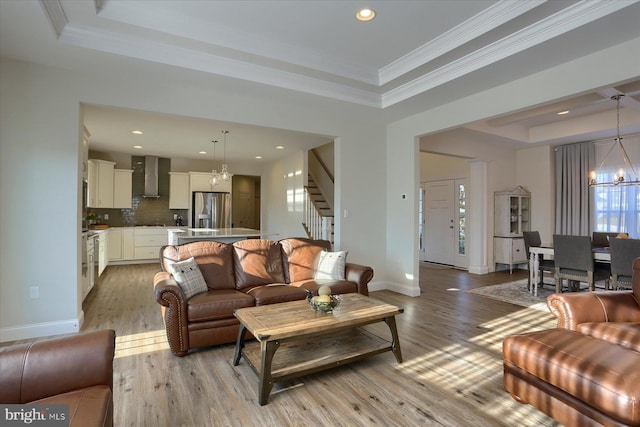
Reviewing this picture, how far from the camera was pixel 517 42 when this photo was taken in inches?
121

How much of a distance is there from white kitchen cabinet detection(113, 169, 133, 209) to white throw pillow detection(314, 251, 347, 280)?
630 centimetres

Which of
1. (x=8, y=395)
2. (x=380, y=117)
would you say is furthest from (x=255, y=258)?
(x=380, y=117)

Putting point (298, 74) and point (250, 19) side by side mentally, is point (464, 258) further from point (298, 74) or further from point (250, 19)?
point (250, 19)

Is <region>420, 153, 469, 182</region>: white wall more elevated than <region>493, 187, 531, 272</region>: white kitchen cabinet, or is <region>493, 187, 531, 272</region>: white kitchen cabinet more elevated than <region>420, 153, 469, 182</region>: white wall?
<region>420, 153, 469, 182</region>: white wall

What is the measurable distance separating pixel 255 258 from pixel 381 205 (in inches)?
100

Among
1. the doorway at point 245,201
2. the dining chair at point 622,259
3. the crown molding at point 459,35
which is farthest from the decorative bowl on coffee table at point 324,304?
the doorway at point 245,201

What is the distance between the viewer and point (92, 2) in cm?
261

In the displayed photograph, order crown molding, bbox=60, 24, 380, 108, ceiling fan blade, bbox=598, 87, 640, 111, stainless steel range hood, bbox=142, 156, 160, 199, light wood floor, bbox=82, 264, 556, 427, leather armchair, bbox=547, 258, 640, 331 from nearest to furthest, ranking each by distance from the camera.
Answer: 1. light wood floor, bbox=82, 264, 556, 427
2. leather armchair, bbox=547, 258, 640, 331
3. crown molding, bbox=60, 24, 380, 108
4. ceiling fan blade, bbox=598, 87, 640, 111
5. stainless steel range hood, bbox=142, 156, 160, 199

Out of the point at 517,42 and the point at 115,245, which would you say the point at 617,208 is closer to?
the point at 517,42

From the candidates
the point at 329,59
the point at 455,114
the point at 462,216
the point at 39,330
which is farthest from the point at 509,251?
the point at 39,330

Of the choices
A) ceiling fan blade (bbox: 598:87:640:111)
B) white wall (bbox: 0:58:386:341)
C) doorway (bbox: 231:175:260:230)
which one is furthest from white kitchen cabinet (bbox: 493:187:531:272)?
doorway (bbox: 231:175:260:230)

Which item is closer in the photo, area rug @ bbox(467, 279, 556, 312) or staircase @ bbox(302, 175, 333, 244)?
area rug @ bbox(467, 279, 556, 312)

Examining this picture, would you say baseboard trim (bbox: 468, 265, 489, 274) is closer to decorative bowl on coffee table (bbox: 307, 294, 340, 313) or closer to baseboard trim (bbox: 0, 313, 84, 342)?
decorative bowl on coffee table (bbox: 307, 294, 340, 313)

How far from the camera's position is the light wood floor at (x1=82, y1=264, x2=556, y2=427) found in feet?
6.76
